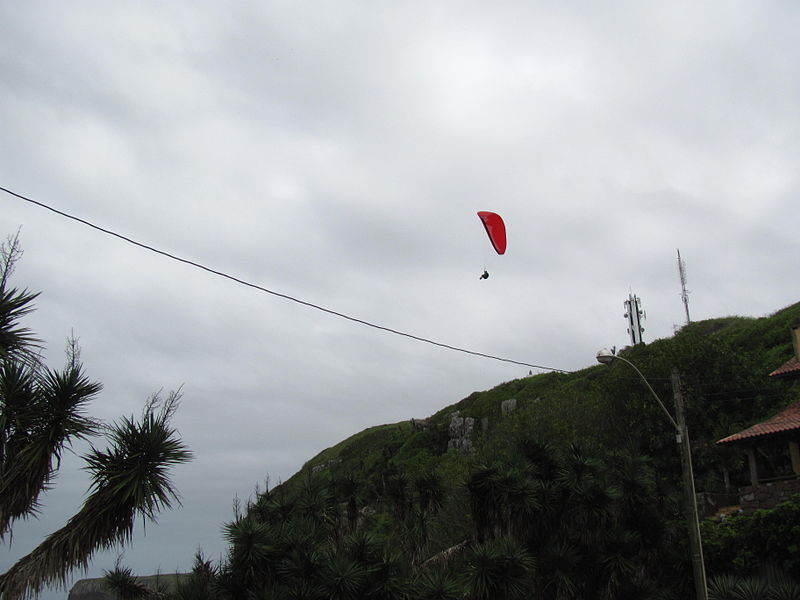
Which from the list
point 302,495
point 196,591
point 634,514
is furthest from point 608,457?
point 196,591

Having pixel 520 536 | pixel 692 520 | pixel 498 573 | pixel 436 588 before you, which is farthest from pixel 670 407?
pixel 436 588

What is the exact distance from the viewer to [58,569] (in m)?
14.4

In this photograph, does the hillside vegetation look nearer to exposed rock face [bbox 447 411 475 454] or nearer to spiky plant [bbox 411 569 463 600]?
spiky plant [bbox 411 569 463 600]

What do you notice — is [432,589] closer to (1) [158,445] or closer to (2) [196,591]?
(2) [196,591]

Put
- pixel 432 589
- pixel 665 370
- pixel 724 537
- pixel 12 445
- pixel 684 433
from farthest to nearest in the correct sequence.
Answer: pixel 665 370
pixel 724 537
pixel 432 589
pixel 684 433
pixel 12 445

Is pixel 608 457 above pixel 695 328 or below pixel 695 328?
below

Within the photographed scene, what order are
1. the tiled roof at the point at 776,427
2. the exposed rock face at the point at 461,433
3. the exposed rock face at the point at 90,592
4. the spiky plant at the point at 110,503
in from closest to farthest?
the spiky plant at the point at 110,503, the tiled roof at the point at 776,427, the exposed rock face at the point at 90,592, the exposed rock face at the point at 461,433

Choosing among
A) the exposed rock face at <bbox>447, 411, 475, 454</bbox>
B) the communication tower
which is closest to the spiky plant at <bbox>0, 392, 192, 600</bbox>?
the exposed rock face at <bbox>447, 411, 475, 454</bbox>

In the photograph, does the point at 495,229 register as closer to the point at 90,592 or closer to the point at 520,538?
the point at 520,538

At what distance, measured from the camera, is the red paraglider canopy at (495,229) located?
24178mm

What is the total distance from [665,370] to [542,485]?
846 inches

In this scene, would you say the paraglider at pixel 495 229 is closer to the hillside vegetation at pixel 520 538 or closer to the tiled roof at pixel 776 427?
the hillside vegetation at pixel 520 538

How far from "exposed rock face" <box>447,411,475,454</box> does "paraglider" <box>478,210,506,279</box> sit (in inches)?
1996

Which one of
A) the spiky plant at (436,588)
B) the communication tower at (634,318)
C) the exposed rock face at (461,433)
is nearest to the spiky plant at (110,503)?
the spiky plant at (436,588)
